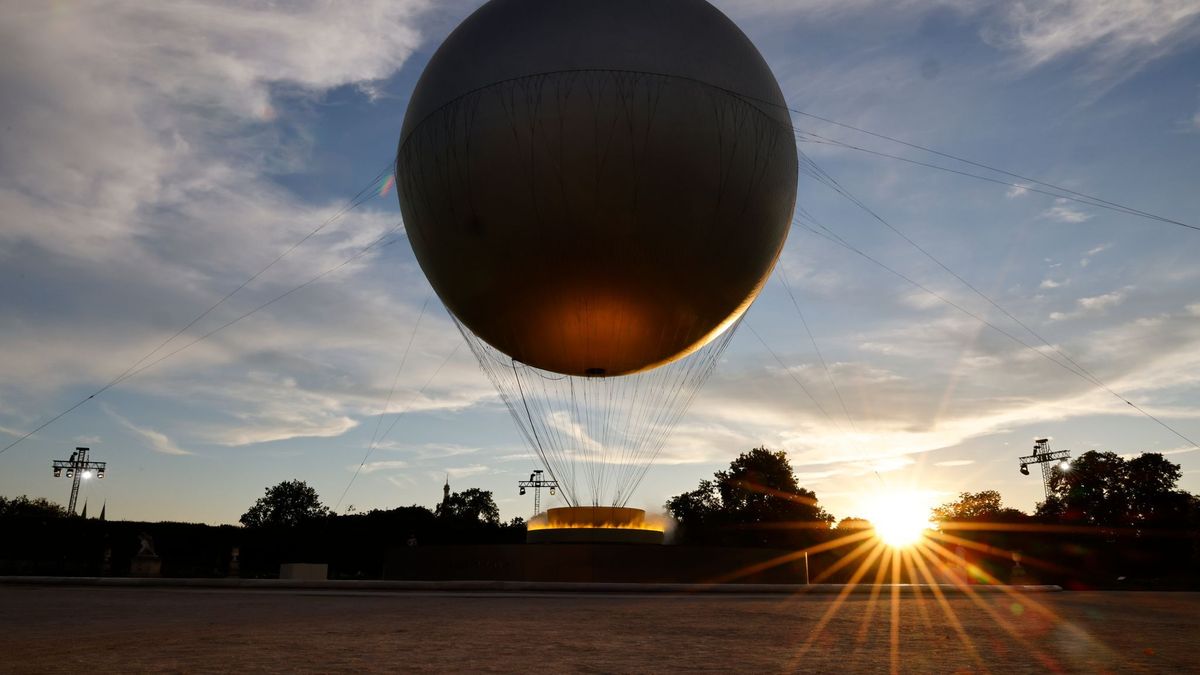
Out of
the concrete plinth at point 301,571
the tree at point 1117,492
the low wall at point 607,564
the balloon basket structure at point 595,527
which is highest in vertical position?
the tree at point 1117,492

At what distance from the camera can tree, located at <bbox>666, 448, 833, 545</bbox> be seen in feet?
277

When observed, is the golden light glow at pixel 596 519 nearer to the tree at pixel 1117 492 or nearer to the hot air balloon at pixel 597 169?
the hot air balloon at pixel 597 169

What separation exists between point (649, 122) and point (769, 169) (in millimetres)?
3263

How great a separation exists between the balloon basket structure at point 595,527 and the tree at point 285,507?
12971 cm

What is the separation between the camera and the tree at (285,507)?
14088 cm

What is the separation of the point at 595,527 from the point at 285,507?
137669 mm

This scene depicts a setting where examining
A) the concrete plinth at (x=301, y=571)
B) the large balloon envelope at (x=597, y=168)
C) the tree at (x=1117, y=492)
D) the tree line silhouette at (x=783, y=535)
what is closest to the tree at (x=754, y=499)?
the tree line silhouette at (x=783, y=535)

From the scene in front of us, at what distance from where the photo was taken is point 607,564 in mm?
22109

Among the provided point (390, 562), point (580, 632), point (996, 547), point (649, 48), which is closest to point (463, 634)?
point (580, 632)

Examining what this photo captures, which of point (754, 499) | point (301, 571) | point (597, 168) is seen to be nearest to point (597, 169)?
point (597, 168)

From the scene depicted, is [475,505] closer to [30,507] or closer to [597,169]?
[30,507]

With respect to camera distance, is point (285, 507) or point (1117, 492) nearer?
point (1117, 492)

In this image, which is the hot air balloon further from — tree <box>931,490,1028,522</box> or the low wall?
tree <box>931,490,1028,522</box>

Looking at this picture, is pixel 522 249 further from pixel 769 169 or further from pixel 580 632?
pixel 580 632
